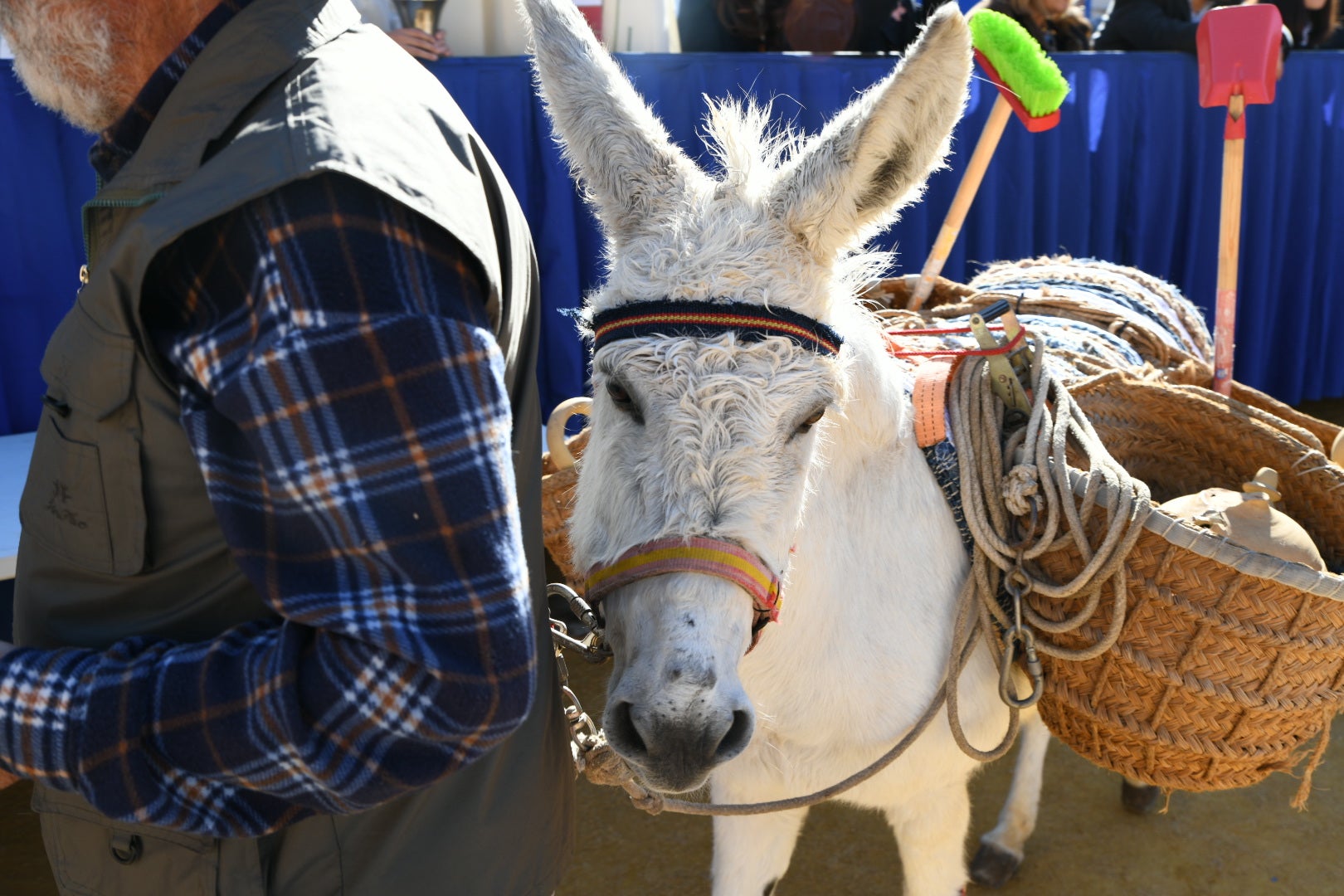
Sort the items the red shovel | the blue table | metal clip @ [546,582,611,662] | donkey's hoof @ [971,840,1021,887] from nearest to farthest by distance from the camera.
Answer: metal clip @ [546,582,611,662] → the blue table → the red shovel → donkey's hoof @ [971,840,1021,887]

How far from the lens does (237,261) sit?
0.80m

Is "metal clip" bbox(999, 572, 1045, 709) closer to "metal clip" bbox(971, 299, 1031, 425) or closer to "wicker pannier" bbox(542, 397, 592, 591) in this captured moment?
"metal clip" bbox(971, 299, 1031, 425)

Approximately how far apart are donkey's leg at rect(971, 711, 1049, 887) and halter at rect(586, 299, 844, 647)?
184cm

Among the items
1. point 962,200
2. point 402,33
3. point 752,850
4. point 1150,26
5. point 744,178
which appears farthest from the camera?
point 1150,26

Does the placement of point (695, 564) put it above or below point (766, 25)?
below

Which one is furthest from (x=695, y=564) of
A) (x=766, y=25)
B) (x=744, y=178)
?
(x=766, y=25)

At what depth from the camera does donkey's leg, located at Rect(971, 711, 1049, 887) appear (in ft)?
8.98

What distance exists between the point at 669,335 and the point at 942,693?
911mm

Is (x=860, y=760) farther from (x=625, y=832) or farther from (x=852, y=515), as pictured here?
(x=625, y=832)

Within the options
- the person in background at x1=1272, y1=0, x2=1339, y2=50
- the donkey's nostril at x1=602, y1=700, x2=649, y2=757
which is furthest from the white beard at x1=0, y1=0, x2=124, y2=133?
the person in background at x1=1272, y1=0, x2=1339, y2=50

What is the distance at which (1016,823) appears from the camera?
280cm

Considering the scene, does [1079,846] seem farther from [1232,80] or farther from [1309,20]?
[1309,20]

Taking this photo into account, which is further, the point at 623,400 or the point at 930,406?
the point at 930,406

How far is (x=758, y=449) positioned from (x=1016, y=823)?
2.16m
